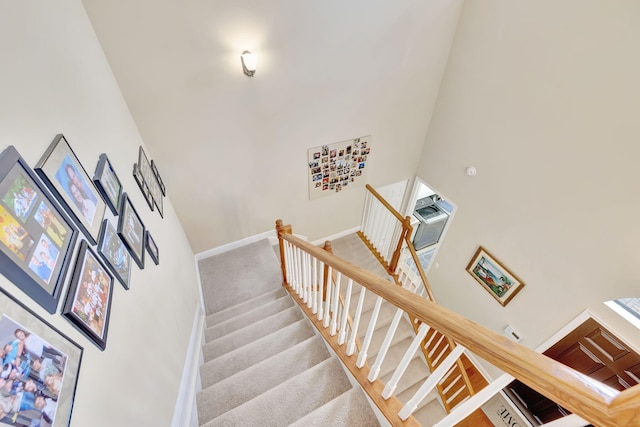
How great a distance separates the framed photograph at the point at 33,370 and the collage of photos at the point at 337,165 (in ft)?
9.11

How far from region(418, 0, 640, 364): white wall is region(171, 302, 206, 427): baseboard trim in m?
3.38

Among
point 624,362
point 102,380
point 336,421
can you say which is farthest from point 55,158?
point 624,362

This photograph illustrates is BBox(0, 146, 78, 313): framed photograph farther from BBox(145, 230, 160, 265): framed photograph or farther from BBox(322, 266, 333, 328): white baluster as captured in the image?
BBox(322, 266, 333, 328): white baluster

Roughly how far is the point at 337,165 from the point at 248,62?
1683 millimetres

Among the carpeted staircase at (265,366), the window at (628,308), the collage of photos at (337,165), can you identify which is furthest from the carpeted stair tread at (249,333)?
the window at (628,308)

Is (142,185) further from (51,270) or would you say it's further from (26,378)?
(26,378)

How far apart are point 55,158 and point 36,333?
1.99 feet

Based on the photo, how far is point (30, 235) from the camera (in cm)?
73

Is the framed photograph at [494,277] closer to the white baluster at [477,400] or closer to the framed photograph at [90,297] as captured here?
the white baluster at [477,400]

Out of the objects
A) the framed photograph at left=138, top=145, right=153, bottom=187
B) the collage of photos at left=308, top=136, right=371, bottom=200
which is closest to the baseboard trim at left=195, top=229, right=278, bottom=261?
the collage of photos at left=308, top=136, right=371, bottom=200

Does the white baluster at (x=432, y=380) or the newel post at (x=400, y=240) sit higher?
the newel post at (x=400, y=240)

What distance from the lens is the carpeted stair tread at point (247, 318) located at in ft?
8.70

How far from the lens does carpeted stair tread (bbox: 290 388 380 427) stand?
1428 mm

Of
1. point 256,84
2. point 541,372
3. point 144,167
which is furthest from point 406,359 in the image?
point 256,84
